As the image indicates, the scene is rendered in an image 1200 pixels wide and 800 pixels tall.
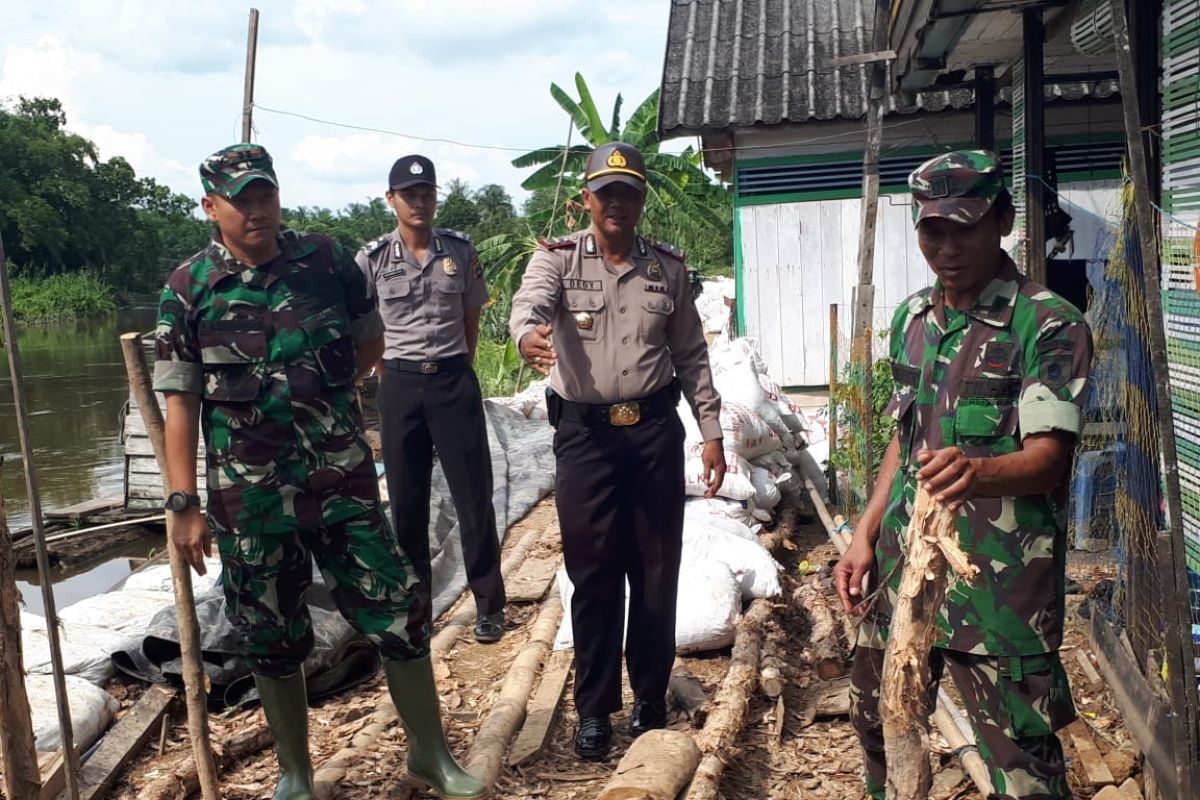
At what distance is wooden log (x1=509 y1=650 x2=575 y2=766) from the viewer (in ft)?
12.3

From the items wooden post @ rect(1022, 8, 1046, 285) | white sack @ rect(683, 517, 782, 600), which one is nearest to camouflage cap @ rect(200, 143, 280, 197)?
white sack @ rect(683, 517, 782, 600)

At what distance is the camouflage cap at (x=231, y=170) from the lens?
3047mm

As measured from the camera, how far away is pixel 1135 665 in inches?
135

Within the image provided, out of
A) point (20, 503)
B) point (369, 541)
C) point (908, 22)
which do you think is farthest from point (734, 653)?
point (20, 503)

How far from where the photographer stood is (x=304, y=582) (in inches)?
130

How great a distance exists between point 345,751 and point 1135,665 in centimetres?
263

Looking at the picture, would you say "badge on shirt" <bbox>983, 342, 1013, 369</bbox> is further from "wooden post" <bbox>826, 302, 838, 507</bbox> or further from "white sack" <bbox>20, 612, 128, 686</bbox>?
"wooden post" <bbox>826, 302, 838, 507</bbox>

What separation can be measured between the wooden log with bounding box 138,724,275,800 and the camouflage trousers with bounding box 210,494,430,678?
0.54 meters

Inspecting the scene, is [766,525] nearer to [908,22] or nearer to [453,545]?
[453,545]

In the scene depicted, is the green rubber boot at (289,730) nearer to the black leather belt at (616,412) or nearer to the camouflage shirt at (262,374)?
the camouflage shirt at (262,374)

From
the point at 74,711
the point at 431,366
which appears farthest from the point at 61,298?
the point at 74,711

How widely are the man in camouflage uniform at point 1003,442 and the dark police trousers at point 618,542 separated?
1.29 m

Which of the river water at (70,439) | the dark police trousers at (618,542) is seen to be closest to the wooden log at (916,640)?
the dark police trousers at (618,542)

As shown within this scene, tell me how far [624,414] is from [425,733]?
119cm
